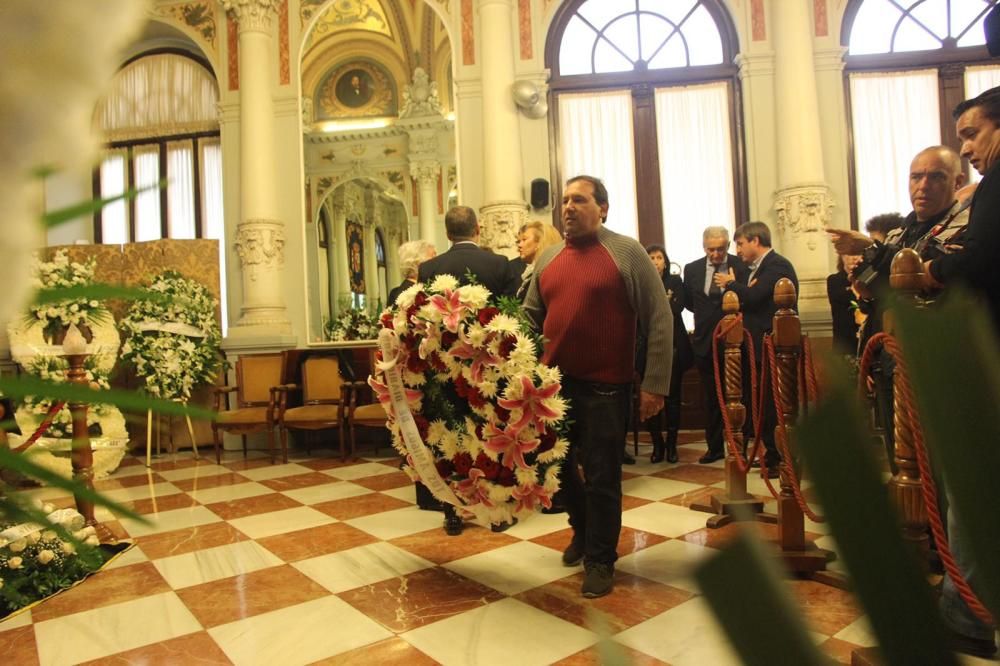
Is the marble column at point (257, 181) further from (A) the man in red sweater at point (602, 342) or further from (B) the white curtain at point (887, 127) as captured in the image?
(B) the white curtain at point (887, 127)

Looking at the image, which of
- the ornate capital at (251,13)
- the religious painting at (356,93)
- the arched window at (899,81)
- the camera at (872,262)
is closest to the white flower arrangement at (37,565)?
the camera at (872,262)

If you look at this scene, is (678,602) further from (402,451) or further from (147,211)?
(147,211)

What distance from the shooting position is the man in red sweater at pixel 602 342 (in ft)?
9.43

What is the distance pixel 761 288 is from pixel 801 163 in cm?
336

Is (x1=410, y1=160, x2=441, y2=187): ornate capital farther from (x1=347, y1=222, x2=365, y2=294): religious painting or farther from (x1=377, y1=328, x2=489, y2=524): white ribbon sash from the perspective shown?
(x1=377, y1=328, x2=489, y2=524): white ribbon sash

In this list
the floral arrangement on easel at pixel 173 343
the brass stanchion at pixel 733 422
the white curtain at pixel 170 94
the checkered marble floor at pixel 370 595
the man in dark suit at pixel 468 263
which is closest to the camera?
the checkered marble floor at pixel 370 595

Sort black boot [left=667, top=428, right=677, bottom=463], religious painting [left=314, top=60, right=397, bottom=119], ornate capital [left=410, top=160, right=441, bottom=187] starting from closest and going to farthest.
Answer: black boot [left=667, top=428, right=677, bottom=463] < religious painting [left=314, top=60, right=397, bottom=119] < ornate capital [left=410, top=160, right=441, bottom=187]

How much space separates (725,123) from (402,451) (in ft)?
21.2

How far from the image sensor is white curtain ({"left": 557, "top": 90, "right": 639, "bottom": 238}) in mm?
8039

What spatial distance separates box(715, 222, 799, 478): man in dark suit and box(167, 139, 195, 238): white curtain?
683cm

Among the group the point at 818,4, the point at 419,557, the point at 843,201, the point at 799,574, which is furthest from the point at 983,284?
the point at 818,4

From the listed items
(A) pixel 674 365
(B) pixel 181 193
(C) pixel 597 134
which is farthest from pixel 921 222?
(B) pixel 181 193

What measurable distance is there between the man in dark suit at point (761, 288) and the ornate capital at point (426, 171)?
8977 millimetres

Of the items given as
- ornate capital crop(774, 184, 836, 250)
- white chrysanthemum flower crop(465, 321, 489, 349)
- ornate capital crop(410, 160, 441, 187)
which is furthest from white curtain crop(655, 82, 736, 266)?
ornate capital crop(410, 160, 441, 187)
